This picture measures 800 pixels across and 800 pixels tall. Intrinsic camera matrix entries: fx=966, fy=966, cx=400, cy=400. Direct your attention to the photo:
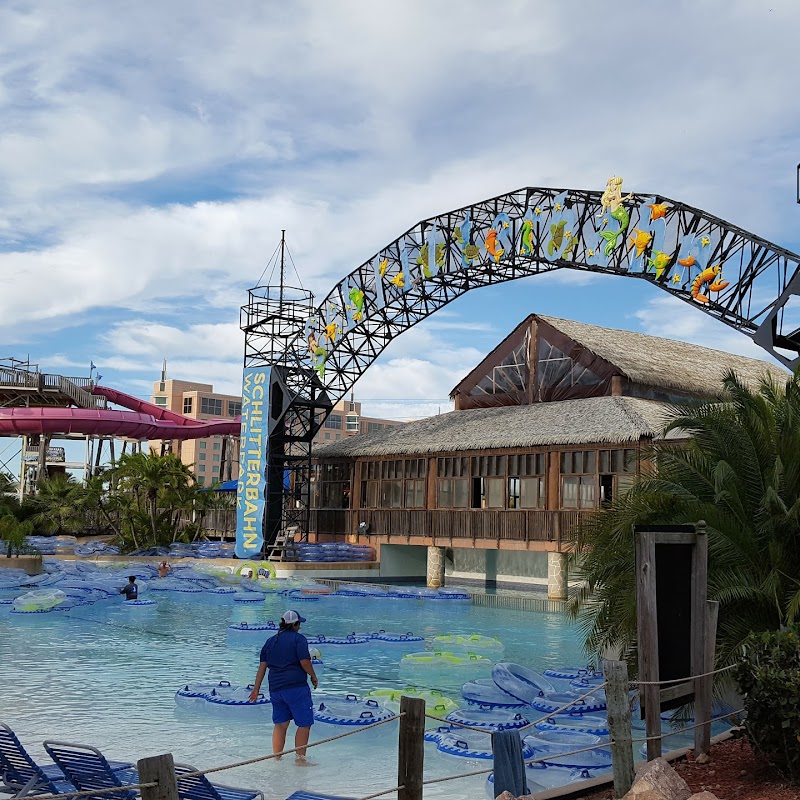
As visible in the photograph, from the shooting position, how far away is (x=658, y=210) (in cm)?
2367

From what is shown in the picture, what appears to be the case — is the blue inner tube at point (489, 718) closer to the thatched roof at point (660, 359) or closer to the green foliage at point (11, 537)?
the thatched roof at point (660, 359)

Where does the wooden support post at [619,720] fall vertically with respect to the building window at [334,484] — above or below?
below

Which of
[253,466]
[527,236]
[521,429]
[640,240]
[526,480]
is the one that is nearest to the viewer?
[640,240]

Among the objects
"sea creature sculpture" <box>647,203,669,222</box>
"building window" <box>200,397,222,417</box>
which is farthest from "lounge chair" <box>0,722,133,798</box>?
"building window" <box>200,397,222,417</box>

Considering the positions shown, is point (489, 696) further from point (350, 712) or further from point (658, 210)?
point (658, 210)

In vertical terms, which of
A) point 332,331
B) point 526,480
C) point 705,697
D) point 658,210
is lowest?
point 705,697

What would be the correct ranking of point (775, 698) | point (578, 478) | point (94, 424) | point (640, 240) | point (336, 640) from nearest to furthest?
point (775, 698) → point (336, 640) → point (640, 240) → point (578, 478) → point (94, 424)

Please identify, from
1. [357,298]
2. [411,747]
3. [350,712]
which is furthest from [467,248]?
[411,747]

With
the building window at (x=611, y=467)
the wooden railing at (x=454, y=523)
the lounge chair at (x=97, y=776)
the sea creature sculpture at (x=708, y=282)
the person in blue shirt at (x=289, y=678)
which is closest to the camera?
the lounge chair at (x=97, y=776)

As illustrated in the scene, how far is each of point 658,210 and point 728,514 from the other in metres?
14.1

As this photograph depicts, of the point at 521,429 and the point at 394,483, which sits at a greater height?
the point at 521,429

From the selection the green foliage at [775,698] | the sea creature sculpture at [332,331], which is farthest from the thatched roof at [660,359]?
the green foliage at [775,698]

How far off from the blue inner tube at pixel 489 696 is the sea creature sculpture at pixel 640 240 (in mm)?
14105

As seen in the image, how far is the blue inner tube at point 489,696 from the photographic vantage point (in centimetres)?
1292
